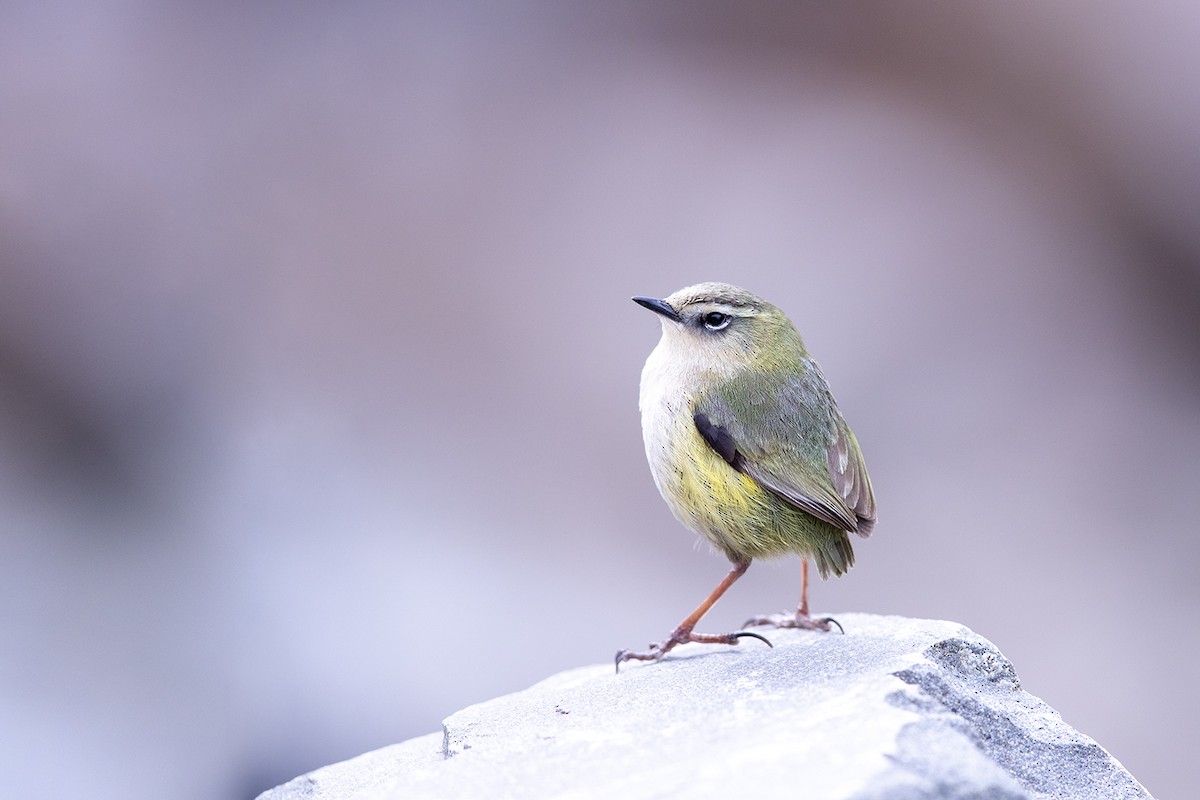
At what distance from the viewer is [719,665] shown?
13.8 feet

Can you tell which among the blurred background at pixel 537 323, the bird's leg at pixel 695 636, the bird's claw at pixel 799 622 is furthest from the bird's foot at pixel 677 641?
the blurred background at pixel 537 323

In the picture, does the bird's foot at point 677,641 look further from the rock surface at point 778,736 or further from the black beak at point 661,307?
the black beak at point 661,307

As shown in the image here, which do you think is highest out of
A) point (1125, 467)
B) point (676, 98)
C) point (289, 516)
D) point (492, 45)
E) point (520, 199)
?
point (492, 45)

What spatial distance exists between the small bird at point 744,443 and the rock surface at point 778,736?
0.40m

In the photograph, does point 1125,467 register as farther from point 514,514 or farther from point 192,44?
point 192,44

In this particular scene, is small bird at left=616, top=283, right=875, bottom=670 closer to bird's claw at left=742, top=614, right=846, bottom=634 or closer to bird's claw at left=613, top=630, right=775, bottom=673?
bird's claw at left=613, top=630, right=775, bottom=673

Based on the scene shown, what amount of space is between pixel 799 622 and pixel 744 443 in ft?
3.51

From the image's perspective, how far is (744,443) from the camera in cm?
434

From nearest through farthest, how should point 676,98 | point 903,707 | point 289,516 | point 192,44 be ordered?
point 903,707 < point 289,516 < point 192,44 < point 676,98

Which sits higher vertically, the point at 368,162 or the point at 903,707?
the point at 368,162

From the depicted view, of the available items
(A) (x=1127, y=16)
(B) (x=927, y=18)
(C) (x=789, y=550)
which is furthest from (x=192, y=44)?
(A) (x=1127, y=16)

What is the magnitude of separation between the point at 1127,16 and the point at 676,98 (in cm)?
357

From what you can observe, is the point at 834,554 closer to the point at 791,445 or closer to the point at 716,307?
the point at 791,445

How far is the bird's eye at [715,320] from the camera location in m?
4.73
